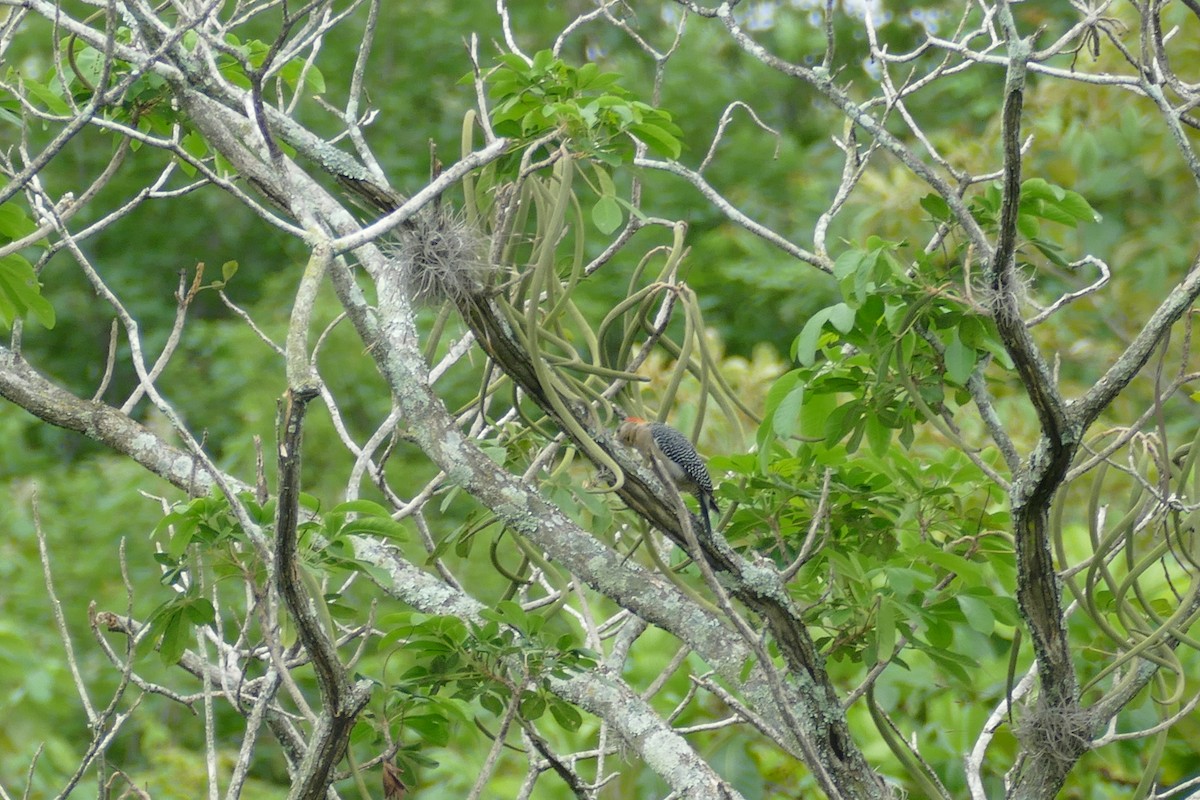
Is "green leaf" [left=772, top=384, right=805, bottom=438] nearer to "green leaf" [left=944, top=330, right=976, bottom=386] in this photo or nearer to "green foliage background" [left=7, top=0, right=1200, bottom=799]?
"green foliage background" [left=7, top=0, right=1200, bottom=799]

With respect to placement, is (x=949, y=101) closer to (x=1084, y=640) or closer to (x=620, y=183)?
(x=620, y=183)

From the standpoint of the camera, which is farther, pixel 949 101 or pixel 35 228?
pixel 949 101

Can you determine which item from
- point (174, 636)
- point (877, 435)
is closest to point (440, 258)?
point (174, 636)

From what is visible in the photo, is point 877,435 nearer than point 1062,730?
No

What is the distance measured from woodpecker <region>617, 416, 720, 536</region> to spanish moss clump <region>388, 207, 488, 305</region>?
35 centimetres

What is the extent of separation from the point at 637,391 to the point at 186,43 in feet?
3.31

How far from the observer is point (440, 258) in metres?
1.95

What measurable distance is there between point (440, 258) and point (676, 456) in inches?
18.1

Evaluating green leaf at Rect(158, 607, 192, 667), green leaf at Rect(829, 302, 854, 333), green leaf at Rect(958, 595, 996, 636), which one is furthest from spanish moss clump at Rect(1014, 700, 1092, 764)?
green leaf at Rect(158, 607, 192, 667)

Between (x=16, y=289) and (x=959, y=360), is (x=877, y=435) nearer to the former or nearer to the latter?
(x=959, y=360)

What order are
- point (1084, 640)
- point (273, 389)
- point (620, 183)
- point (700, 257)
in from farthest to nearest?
point (700, 257) → point (620, 183) → point (273, 389) → point (1084, 640)

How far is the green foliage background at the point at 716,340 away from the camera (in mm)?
2381

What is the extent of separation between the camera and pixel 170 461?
2328mm

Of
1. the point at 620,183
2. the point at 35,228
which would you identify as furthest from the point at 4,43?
the point at 620,183
